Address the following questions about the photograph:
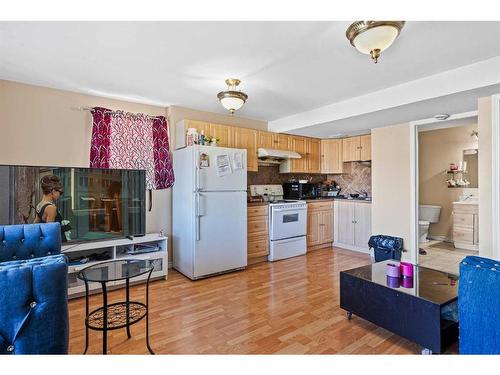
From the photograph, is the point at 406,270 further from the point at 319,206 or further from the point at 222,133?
the point at 222,133

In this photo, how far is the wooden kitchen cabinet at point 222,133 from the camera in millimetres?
4082

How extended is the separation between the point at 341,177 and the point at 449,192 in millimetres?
2125

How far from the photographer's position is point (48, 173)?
2988 millimetres

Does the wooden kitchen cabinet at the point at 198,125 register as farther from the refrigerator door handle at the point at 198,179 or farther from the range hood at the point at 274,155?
the range hood at the point at 274,155

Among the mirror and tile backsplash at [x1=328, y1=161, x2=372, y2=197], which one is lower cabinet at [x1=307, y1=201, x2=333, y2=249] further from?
the mirror

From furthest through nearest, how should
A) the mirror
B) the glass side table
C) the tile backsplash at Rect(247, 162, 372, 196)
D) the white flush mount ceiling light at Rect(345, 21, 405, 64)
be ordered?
the mirror < the tile backsplash at Rect(247, 162, 372, 196) < the glass side table < the white flush mount ceiling light at Rect(345, 21, 405, 64)

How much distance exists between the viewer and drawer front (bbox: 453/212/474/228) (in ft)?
16.4

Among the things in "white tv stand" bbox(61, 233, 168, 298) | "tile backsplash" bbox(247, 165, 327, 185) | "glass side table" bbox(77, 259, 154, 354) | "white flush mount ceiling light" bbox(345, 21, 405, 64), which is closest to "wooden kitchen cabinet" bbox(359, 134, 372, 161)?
"tile backsplash" bbox(247, 165, 327, 185)

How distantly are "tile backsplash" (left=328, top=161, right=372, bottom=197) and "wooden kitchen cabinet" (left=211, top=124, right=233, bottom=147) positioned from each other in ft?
8.76

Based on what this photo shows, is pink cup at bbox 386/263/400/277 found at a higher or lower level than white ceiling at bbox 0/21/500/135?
lower

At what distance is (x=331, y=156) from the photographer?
18.1 ft

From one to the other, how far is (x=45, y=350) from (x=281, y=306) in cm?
210

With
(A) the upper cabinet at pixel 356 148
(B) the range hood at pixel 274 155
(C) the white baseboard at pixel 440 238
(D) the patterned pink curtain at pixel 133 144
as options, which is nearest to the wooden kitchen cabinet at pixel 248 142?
(B) the range hood at pixel 274 155

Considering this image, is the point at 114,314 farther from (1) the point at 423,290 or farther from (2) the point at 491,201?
(2) the point at 491,201
